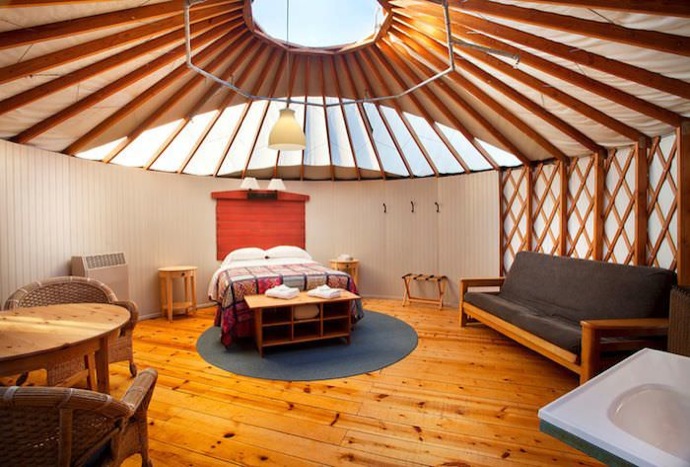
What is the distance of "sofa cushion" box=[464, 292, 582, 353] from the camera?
2393 mm

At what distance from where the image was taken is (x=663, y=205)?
9.30ft

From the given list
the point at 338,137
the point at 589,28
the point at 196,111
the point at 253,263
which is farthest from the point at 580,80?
the point at 253,263

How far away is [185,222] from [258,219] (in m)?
1.04

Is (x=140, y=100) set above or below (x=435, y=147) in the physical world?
above

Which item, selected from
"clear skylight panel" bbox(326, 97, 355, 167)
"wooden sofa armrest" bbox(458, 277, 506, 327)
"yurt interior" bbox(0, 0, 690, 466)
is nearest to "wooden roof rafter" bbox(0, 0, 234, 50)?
"yurt interior" bbox(0, 0, 690, 466)

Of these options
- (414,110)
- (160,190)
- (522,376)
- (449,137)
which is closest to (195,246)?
(160,190)

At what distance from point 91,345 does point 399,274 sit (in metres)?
4.36

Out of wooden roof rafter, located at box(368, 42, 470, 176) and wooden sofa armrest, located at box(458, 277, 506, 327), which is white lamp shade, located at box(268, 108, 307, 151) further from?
wooden sofa armrest, located at box(458, 277, 506, 327)

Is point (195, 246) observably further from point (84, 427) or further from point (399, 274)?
point (84, 427)

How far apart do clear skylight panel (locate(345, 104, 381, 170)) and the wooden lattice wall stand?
1833mm

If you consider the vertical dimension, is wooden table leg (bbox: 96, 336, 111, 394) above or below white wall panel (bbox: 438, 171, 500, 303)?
below

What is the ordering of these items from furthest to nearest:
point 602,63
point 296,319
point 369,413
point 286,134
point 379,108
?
point 379,108
point 296,319
point 286,134
point 602,63
point 369,413

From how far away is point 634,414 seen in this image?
71 cm

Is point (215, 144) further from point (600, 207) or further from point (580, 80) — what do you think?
point (600, 207)
